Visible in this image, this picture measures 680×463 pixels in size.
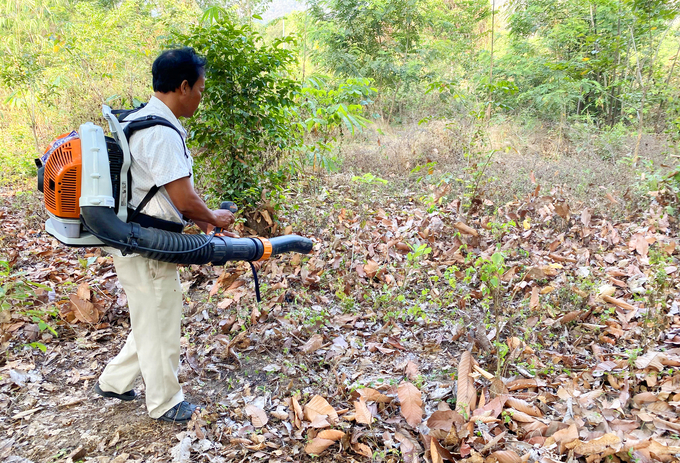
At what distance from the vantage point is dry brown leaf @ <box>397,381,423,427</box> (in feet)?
7.74

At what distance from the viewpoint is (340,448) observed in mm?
2246

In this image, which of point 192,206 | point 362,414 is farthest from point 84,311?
point 362,414

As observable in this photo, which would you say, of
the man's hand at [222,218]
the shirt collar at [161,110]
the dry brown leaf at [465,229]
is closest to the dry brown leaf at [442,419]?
the man's hand at [222,218]

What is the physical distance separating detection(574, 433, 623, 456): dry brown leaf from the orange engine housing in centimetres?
273

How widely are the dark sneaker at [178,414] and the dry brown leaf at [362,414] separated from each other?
1.00 metres

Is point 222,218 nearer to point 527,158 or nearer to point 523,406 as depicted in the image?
point 523,406

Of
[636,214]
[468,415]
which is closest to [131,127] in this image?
[468,415]

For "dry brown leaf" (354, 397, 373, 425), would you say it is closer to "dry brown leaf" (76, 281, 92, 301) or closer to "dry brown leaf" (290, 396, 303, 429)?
"dry brown leaf" (290, 396, 303, 429)

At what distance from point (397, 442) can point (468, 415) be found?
0.43 metres

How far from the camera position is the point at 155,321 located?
7.52ft

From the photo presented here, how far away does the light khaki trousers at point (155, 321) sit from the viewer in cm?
225

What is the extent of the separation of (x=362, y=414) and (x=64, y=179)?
1986 mm

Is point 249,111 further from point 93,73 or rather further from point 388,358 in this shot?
point 93,73

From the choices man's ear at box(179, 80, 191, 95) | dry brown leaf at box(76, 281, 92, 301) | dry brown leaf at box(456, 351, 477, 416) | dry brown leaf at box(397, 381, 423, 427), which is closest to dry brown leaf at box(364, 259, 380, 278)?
dry brown leaf at box(456, 351, 477, 416)
